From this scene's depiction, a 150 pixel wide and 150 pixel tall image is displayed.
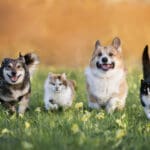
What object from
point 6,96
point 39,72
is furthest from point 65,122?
point 39,72

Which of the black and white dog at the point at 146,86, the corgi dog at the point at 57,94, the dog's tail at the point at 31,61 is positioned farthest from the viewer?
the dog's tail at the point at 31,61

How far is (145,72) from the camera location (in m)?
9.59

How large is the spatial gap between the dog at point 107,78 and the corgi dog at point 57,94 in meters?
0.46

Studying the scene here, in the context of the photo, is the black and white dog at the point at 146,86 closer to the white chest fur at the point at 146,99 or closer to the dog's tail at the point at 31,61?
the white chest fur at the point at 146,99

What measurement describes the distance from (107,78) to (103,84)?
147 mm

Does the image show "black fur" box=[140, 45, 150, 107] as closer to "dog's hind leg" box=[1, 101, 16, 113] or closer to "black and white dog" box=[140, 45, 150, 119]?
"black and white dog" box=[140, 45, 150, 119]

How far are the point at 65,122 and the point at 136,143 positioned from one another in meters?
1.70

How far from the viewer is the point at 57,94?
424 inches

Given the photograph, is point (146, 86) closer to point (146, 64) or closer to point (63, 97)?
point (146, 64)

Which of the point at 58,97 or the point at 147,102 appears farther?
the point at 58,97

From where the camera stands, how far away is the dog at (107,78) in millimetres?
10562

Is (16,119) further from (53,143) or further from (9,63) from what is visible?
(53,143)

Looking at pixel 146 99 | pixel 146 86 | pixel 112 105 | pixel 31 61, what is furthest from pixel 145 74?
pixel 31 61

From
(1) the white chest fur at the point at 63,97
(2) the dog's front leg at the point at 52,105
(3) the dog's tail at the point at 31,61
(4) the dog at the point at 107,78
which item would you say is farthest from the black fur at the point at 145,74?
(3) the dog's tail at the point at 31,61
